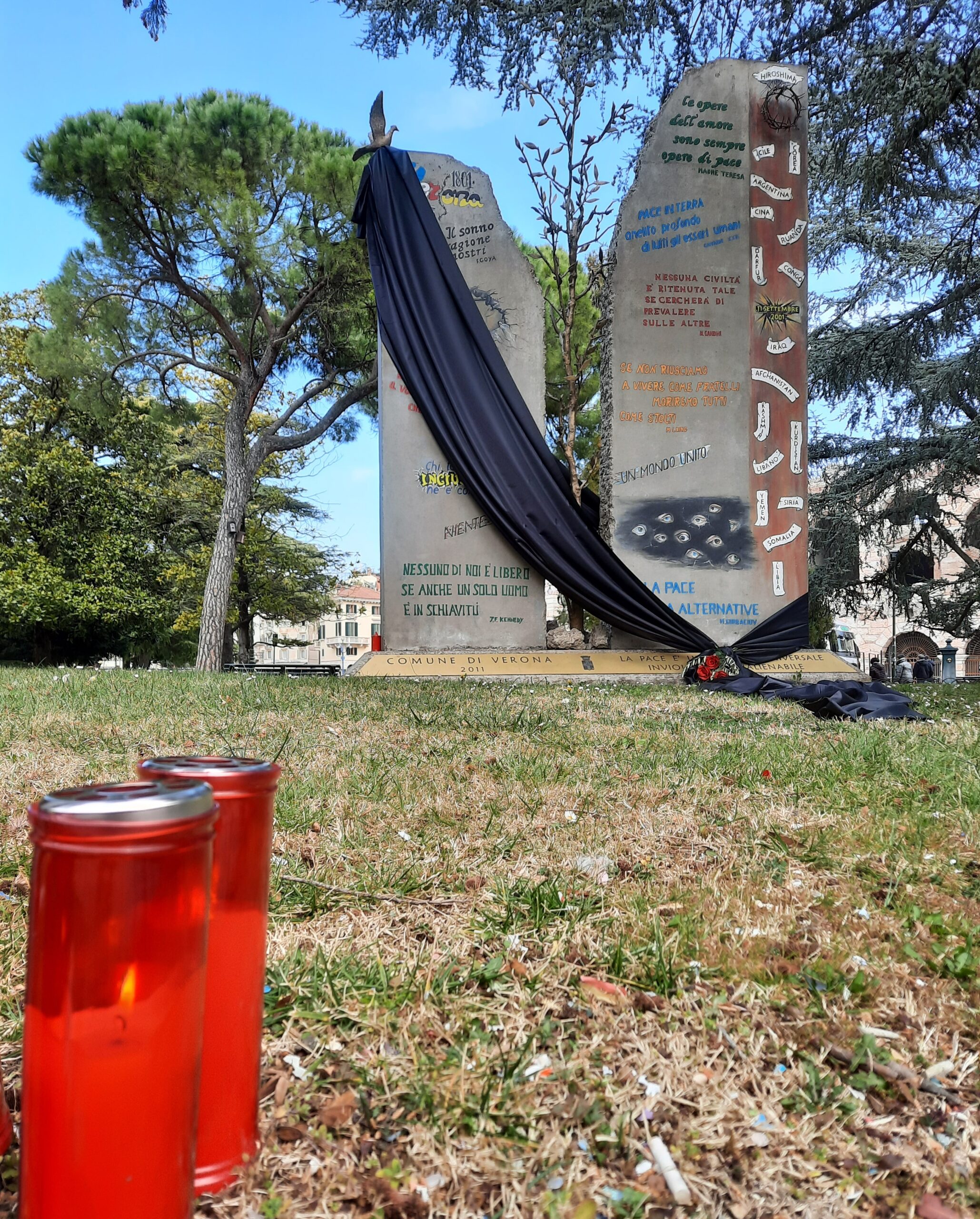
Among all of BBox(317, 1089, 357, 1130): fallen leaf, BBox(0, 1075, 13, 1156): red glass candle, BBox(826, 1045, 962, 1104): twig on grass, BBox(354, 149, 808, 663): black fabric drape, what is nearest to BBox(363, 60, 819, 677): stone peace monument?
BBox(354, 149, 808, 663): black fabric drape

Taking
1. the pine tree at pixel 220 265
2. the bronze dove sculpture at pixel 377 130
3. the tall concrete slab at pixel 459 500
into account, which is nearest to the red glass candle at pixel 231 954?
the tall concrete slab at pixel 459 500

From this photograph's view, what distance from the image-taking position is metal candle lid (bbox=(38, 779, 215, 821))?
0.97 meters

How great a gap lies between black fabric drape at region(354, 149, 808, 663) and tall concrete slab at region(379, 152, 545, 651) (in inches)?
6.8

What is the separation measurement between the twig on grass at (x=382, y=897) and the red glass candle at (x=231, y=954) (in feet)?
3.17

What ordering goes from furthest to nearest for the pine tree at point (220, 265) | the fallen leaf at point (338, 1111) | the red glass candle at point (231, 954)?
the pine tree at point (220, 265) < the fallen leaf at point (338, 1111) < the red glass candle at point (231, 954)

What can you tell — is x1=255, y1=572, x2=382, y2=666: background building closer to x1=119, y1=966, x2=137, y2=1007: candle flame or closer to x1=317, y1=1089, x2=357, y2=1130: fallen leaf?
x1=317, y1=1089, x2=357, y2=1130: fallen leaf

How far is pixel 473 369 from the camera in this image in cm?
981

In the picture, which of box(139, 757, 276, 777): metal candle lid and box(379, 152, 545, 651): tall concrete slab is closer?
box(139, 757, 276, 777): metal candle lid

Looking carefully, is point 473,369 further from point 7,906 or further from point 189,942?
point 189,942

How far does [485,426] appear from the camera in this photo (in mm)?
9789

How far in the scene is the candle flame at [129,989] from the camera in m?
0.99

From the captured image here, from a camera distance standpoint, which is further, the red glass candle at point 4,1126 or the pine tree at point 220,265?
the pine tree at point 220,265

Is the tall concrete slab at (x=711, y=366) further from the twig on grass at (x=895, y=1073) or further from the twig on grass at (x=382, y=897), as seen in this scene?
the twig on grass at (x=895, y=1073)

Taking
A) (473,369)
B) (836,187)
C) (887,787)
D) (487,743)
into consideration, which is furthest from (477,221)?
(887,787)
